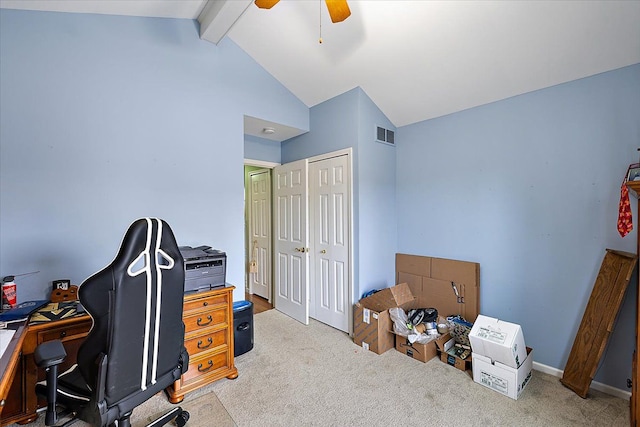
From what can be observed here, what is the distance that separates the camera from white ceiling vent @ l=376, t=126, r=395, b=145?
322cm

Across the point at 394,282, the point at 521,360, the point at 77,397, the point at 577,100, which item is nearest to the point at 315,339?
the point at 394,282

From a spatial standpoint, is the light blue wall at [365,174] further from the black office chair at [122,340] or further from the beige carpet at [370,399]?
the black office chair at [122,340]

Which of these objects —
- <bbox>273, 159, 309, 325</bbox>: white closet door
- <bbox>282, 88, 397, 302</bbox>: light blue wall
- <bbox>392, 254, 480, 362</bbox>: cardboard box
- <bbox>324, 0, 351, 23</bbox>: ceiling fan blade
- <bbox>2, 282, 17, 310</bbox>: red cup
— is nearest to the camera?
<bbox>324, 0, 351, 23</bbox>: ceiling fan blade

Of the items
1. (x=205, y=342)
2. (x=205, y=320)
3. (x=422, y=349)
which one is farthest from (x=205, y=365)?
(x=422, y=349)

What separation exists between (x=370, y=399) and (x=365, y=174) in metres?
2.05

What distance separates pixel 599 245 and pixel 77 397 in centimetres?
341

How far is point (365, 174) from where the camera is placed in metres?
3.07

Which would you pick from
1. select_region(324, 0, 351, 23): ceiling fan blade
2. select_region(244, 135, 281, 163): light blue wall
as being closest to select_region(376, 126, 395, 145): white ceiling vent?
select_region(244, 135, 281, 163): light blue wall

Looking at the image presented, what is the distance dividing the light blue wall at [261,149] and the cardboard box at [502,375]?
10.5ft

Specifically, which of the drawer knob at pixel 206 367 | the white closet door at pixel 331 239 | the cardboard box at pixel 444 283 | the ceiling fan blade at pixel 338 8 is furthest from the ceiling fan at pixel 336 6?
the drawer knob at pixel 206 367

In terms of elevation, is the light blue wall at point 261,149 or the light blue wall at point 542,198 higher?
the light blue wall at point 261,149

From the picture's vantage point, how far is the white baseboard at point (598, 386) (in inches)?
80.0

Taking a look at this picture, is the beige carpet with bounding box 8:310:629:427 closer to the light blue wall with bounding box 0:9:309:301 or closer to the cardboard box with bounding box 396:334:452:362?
the cardboard box with bounding box 396:334:452:362

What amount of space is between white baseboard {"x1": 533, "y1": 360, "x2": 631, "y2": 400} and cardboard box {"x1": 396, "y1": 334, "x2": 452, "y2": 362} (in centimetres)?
73
